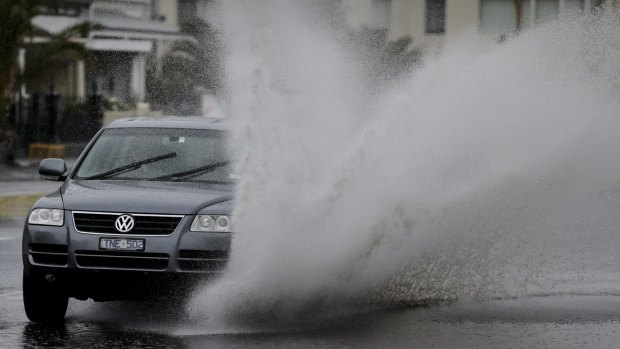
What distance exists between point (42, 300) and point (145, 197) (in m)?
1.02

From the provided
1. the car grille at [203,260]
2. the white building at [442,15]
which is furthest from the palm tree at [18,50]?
the car grille at [203,260]

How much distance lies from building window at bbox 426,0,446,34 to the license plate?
51650 mm

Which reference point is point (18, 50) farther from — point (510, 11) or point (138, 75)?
point (510, 11)

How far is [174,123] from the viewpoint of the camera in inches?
473

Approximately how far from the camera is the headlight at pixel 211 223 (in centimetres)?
1002

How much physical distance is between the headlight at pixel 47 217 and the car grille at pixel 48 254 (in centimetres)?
17

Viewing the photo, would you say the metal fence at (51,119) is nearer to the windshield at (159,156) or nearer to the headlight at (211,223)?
the windshield at (159,156)

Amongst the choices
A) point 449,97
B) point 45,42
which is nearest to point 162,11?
point 45,42

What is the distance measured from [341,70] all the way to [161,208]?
23.9 feet

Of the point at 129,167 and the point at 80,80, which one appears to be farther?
the point at 80,80

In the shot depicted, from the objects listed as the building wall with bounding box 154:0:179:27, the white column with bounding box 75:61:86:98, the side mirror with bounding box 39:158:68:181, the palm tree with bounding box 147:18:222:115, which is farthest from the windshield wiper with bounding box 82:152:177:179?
the building wall with bounding box 154:0:179:27

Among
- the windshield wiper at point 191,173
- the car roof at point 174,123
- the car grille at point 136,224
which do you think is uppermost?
the car roof at point 174,123

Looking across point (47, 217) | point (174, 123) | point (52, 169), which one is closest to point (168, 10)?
point (174, 123)

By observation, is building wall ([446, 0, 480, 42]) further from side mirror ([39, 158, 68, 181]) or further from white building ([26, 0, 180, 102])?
side mirror ([39, 158, 68, 181])
